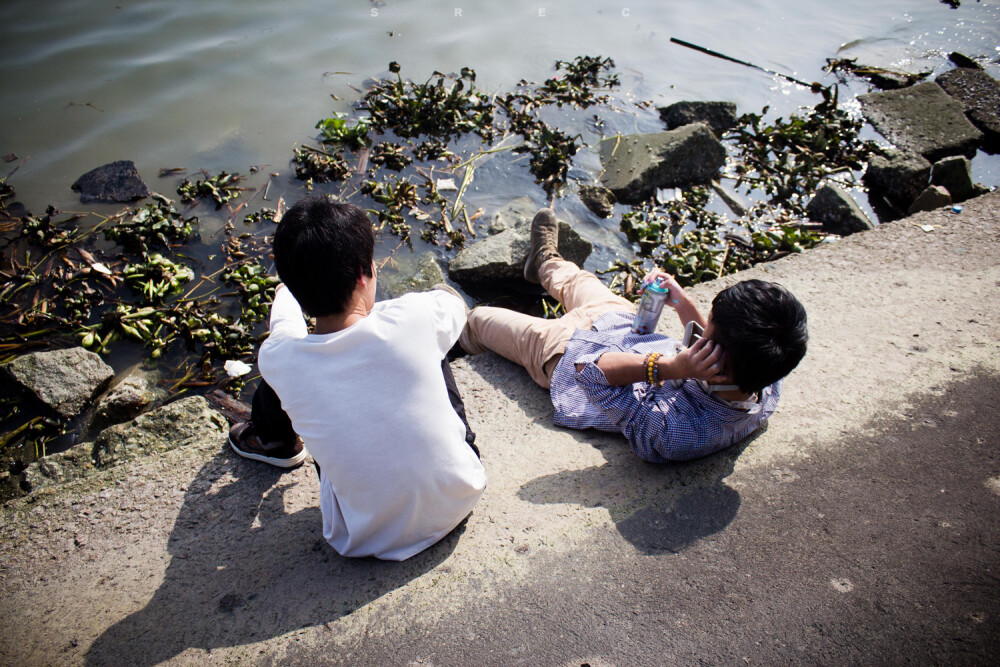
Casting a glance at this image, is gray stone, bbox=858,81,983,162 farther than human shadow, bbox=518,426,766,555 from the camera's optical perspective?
Yes

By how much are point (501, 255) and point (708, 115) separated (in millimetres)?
3460

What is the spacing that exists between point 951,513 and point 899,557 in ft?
1.32

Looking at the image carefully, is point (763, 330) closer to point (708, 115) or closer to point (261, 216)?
point (261, 216)

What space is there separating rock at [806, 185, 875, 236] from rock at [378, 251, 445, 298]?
3650mm

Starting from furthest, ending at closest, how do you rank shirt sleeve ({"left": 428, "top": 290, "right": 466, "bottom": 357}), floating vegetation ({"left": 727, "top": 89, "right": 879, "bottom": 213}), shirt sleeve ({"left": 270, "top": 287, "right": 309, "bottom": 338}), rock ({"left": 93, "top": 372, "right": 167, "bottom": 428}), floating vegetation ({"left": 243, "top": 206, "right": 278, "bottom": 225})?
floating vegetation ({"left": 727, "top": 89, "right": 879, "bottom": 213})
floating vegetation ({"left": 243, "top": 206, "right": 278, "bottom": 225})
rock ({"left": 93, "top": 372, "right": 167, "bottom": 428})
shirt sleeve ({"left": 428, "top": 290, "right": 466, "bottom": 357})
shirt sleeve ({"left": 270, "top": 287, "right": 309, "bottom": 338})

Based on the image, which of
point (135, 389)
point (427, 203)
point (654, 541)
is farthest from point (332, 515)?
point (427, 203)

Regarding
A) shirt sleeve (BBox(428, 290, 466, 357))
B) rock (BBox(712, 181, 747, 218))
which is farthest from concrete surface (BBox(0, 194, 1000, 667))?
rock (BBox(712, 181, 747, 218))

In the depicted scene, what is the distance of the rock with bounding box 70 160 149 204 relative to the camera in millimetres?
4891

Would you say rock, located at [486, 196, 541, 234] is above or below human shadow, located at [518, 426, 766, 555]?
above

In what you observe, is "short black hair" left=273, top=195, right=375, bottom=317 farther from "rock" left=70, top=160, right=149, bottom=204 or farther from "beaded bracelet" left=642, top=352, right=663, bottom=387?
"rock" left=70, top=160, right=149, bottom=204

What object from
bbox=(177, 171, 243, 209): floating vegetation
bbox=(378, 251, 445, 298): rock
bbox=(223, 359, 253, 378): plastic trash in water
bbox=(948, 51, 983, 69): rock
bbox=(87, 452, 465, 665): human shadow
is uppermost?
bbox=(948, 51, 983, 69): rock

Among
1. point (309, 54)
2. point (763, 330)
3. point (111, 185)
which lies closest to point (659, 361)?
point (763, 330)

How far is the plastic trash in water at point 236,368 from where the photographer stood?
3824 millimetres

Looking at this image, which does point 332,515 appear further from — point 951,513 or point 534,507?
point 951,513
